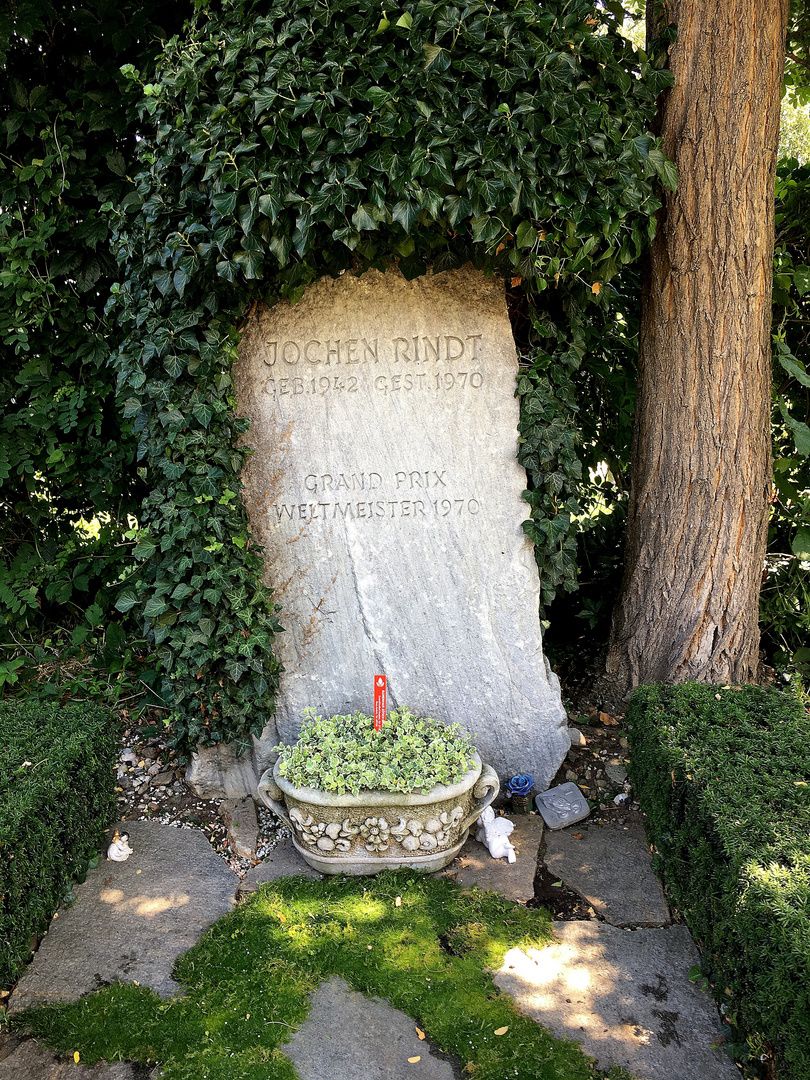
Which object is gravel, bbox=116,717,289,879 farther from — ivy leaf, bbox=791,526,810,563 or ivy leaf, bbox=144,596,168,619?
ivy leaf, bbox=791,526,810,563

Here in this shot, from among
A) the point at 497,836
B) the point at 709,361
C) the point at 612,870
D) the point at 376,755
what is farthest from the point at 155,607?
the point at 709,361

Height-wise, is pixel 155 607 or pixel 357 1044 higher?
pixel 155 607

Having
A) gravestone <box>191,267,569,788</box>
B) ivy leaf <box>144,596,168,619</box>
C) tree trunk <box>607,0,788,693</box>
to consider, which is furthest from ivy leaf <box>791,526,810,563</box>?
ivy leaf <box>144,596,168,619</box>

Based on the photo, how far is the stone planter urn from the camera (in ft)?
9.81

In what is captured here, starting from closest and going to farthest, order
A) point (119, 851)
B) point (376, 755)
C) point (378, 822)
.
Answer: point (378, 822) → point (376, 755) → point (119, 851)

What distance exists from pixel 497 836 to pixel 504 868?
0.42 feet

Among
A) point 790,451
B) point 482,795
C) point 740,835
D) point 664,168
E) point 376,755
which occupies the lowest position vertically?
point 482,795

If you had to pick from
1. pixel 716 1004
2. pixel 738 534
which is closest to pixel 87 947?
pixel 716 1004

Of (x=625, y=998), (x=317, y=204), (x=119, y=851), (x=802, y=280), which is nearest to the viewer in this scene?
(x=625, y=998)

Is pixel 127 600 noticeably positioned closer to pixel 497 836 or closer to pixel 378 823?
pixel 378 823

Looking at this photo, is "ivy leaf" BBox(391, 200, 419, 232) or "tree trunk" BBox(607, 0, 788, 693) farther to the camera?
"tree trunk" BBox(607, 0, 788, 693)

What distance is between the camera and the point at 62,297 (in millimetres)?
4180

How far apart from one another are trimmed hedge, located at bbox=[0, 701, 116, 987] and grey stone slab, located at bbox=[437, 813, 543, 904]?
4.99ft

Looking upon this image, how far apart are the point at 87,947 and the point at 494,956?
1.52 meters
